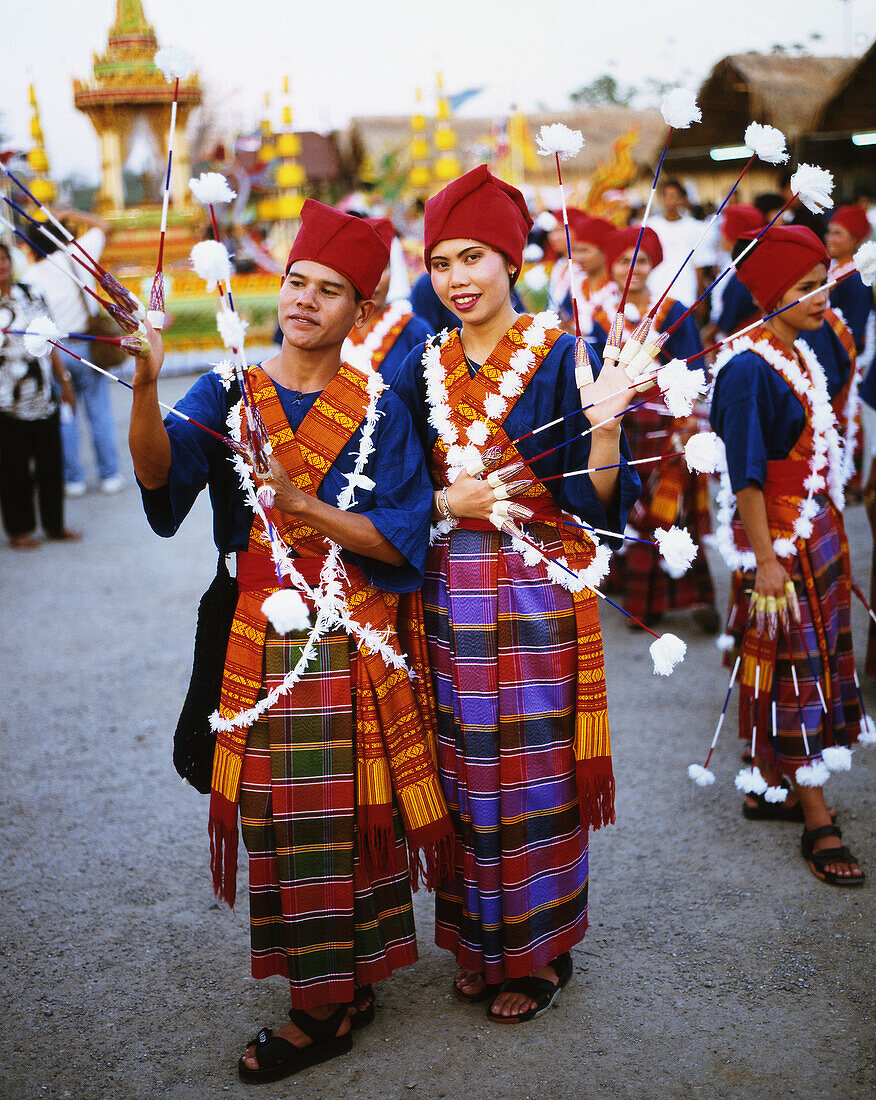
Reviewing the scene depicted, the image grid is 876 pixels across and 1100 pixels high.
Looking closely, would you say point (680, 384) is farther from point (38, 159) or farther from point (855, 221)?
point (38, 159)

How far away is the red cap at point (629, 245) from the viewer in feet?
15.2

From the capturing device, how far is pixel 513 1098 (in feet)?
7.30

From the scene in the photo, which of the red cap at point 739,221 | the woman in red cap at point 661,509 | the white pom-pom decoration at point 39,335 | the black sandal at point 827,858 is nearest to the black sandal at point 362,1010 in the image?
the black sandal at point 827,858

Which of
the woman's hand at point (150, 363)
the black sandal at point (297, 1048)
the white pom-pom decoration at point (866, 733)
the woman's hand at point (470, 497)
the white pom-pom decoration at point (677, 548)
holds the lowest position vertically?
the black sandal at point (297, 1048)

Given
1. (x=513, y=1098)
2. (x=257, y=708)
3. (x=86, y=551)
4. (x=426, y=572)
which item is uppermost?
(x=426, y=572)

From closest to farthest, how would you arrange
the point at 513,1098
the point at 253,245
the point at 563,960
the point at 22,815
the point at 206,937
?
the point at 513,1098 → the point at 563,960 → the point at 206,937 → the point at 22,815 → the point at 253,245

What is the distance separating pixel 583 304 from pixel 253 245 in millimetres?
15611

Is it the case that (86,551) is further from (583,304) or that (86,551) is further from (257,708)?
(257,708)

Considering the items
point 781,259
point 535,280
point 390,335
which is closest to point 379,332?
point 390,335

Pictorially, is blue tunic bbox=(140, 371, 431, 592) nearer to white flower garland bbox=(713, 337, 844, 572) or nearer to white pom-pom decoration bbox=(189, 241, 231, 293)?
white pom-pom decoration bbox=(189, 241, 231, 293)

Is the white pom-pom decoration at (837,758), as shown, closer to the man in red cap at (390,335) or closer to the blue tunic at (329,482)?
the blue tunic at (329,482)

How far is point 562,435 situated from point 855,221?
489 cm

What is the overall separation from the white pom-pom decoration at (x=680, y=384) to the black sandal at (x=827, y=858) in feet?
5.61

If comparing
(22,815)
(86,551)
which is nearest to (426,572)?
(22,815)
